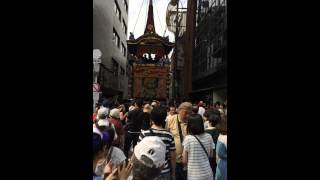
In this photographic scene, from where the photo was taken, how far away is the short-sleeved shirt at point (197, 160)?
381 centimetres

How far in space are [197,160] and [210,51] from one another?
63.4 ft

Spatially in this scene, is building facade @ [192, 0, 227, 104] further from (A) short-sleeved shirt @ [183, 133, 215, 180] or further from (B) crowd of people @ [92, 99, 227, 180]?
(A) short-sleeved shirt @ [183, 133, 215, 180]

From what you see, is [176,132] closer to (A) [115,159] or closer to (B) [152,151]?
(A) [115,159]

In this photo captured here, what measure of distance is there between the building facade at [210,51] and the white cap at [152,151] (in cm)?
1442

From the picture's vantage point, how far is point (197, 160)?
384 cm

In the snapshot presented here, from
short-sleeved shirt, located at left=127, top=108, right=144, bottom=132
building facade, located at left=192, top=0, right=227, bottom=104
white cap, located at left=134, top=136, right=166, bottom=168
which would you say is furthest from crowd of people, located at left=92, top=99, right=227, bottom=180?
building facade, located at left=192, top=0, right=227, bottom=104

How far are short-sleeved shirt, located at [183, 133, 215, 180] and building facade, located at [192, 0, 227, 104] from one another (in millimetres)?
13563

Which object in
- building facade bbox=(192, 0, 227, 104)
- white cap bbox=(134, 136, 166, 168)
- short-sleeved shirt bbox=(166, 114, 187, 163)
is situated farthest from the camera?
building facade bbox=(192, 0, 227, 104)

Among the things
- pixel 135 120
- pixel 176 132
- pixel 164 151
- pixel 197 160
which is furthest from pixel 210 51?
pixel 164 151

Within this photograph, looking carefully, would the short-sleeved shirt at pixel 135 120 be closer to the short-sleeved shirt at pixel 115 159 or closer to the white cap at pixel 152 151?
the short-sleeved shirt at pixel 115 159

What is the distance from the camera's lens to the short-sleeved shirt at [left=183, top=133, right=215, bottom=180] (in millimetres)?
3812
